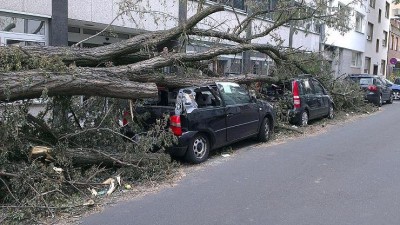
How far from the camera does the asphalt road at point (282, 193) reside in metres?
5.15

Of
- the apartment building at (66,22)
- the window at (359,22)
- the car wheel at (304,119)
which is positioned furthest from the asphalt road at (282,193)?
the window at (359,22)

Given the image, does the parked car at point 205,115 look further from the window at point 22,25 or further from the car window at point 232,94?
the window at point 22,25

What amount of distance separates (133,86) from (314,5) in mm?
8825

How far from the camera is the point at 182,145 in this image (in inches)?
305

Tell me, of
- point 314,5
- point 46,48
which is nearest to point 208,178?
point 46,48

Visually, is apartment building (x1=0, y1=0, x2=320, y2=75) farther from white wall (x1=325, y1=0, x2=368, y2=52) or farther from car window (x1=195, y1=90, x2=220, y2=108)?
white wall (x1=325, y1=0, x2=368, y2=52)

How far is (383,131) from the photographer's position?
12.7 m

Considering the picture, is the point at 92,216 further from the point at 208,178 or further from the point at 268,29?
the point at 268,29

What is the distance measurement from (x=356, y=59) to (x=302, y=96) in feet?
93.6

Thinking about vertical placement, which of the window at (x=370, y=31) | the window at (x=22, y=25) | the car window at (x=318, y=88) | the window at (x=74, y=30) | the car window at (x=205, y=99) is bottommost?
the car window at (x=205, y=99)

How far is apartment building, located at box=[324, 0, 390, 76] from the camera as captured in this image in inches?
1337

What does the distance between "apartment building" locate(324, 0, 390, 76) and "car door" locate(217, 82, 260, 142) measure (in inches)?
902

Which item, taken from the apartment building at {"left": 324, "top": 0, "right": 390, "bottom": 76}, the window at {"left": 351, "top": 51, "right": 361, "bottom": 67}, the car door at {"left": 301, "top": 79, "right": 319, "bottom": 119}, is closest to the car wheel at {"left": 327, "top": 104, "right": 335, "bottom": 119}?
the car door at {"left": 301, "top": 79, "right": 319, "bottom": 119}

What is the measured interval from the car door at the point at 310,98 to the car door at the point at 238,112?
145 inches
